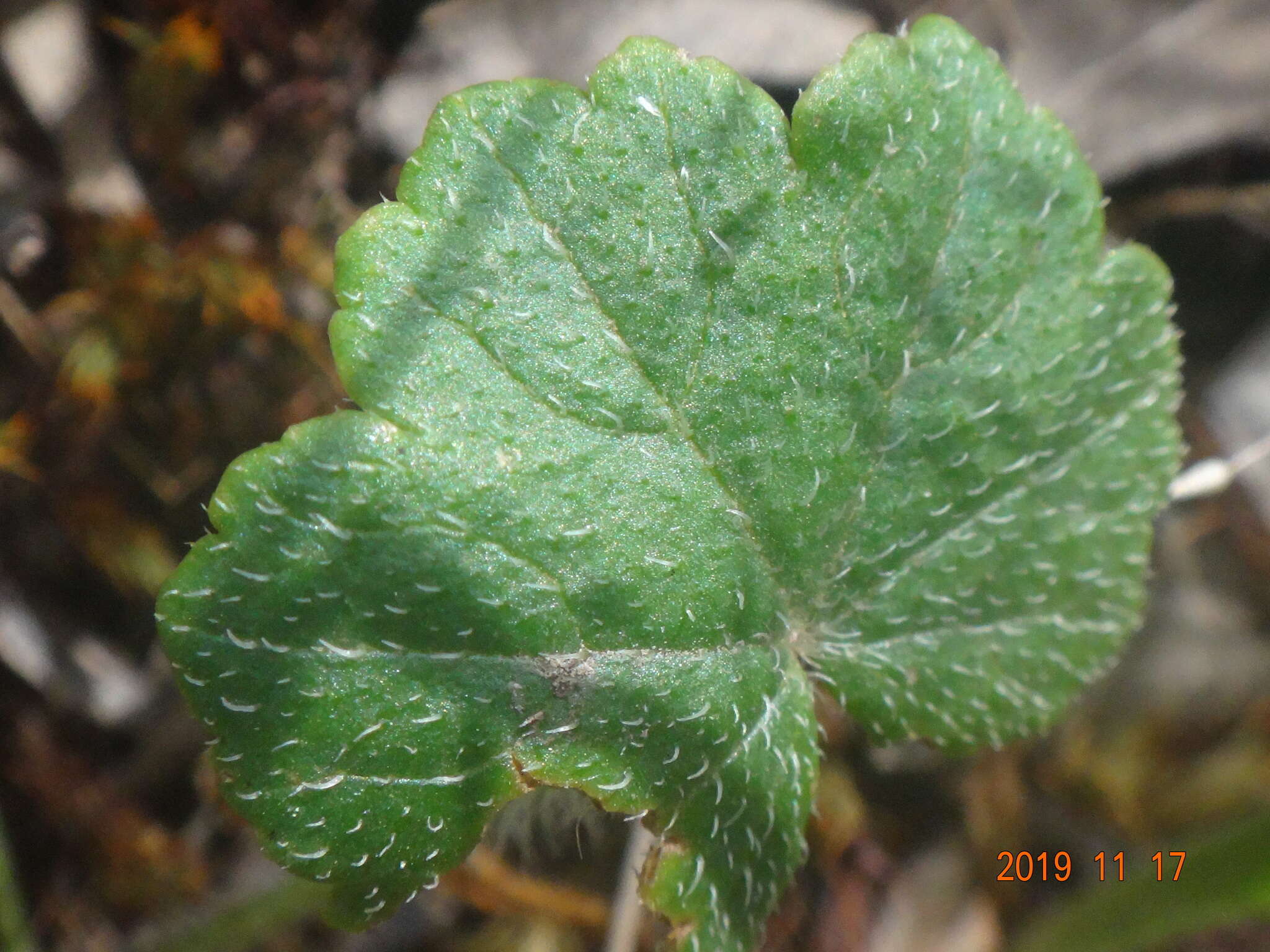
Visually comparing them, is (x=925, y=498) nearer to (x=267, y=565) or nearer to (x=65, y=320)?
(x=267, y=565)

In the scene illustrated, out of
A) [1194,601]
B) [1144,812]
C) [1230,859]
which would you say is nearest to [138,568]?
[1230,859]

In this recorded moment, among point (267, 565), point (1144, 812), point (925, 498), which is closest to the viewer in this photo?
point (267, 565)

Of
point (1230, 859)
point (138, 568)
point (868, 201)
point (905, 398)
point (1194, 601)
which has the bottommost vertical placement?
point (138, 568)
